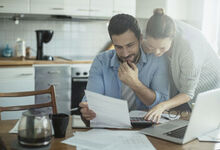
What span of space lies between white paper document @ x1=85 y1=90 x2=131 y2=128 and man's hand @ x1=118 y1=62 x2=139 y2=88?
1.09 ft

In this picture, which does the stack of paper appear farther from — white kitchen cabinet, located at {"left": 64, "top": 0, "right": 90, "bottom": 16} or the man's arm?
white kitchen cabinet, located at {"left": 64, "top": 0, "right": 90, "bottom": 16}

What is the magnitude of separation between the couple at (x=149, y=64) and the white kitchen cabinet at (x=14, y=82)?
150cm

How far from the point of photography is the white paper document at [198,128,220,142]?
1288 millimetres

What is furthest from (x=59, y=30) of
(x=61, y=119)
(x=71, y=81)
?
(x=61, y=119)

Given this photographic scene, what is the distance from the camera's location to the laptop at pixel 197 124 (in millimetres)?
1224

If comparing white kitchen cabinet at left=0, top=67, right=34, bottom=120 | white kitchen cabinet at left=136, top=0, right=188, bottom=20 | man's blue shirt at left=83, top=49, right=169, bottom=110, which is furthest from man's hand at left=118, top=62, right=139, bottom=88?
white kitchen cabinet at left=136, top=0, right=188, bottom=20

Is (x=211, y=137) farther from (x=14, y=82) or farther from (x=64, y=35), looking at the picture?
(x=64, y=35)

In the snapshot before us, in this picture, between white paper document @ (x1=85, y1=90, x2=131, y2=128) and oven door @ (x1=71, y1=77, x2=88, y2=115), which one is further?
oven door @ (x1=71, y1=77, x2=88, y2=115)

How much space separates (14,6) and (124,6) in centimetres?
132

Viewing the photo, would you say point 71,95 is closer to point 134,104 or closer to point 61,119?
point 134,104

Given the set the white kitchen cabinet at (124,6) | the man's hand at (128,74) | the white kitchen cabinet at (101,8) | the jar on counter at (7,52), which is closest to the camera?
the man's hand at (128,74)

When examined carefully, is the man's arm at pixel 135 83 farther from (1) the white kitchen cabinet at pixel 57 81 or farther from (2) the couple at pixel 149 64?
(1) the white kitchen cabinet at pixel 57 81

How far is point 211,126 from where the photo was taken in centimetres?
142

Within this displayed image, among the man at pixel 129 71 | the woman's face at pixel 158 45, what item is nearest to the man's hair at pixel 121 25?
the man at pixel 129 71
